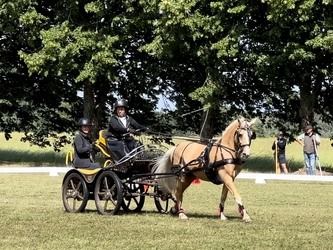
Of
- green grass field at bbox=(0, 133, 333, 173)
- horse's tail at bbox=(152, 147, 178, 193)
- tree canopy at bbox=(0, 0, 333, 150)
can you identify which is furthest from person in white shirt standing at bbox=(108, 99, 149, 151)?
green grass field at bbox=(0, 133, 333, 173)

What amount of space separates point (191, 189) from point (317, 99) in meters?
13.9

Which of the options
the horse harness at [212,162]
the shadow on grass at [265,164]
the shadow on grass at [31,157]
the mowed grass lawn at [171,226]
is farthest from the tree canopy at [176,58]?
the horse harness at [212,162]

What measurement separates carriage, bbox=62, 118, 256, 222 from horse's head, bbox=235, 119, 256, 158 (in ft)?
0.48

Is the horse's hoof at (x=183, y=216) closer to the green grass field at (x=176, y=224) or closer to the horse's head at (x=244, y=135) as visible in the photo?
the green grass field at (x=176, y=224)

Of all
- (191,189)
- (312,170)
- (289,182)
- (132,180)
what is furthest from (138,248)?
(312,170)

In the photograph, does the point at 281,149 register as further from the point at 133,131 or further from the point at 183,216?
the point at 183,216

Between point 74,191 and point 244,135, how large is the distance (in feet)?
11.4

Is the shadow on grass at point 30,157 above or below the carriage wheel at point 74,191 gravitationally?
above

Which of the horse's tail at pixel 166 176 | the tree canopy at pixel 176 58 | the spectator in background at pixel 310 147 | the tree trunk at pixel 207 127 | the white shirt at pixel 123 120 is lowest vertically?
the horse's tail at pixel 166 176

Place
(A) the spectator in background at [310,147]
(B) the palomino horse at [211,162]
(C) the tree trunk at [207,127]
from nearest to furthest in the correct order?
(B) the palomino horse at [211,162] < (A) the spectator in background at [310,147] < (C) the tree trunk at [207,127]

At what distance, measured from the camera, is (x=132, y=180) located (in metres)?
13.1

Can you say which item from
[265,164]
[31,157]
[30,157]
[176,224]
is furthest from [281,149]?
[176,224]

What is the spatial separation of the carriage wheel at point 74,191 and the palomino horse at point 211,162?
132 centimetres

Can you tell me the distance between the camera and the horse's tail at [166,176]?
13141 mm
